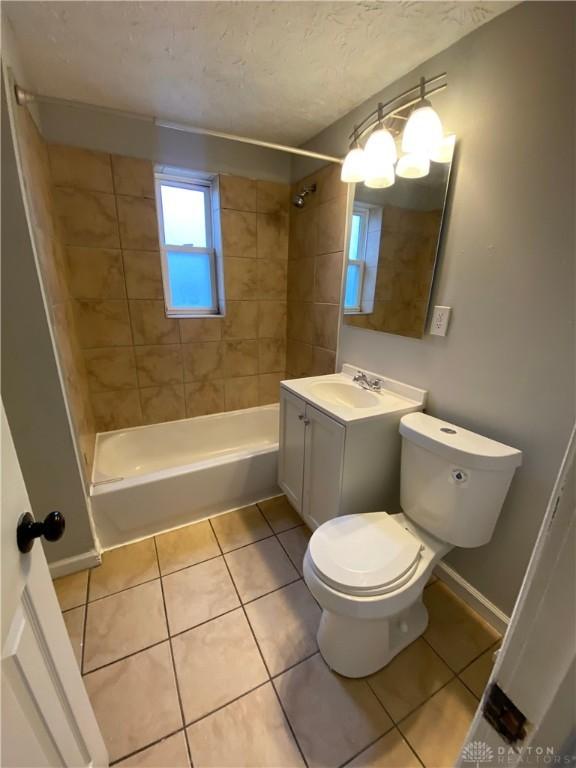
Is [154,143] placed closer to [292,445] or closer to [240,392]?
[240,392]

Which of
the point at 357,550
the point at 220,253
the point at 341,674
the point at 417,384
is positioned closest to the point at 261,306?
the point at 220,253

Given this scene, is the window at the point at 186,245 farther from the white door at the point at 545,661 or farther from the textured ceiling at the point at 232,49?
the white door at the point at 545,661

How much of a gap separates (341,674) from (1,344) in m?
1.69

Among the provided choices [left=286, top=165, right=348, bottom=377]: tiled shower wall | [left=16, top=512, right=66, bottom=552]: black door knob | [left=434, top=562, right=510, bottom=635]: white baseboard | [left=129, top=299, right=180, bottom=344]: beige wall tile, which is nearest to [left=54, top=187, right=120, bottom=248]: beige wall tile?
[left=129, top=299, right=180, bottom=344]: beige wall tile

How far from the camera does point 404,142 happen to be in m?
1.19

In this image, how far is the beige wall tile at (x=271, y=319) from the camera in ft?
8.00

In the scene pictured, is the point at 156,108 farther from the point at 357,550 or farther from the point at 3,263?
the point at 357,550

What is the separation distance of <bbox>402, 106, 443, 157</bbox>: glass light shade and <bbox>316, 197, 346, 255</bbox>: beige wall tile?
63cm

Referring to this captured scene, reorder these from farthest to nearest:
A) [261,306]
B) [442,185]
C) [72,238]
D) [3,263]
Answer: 1. [261,306]
2. [72,238]
3. [442,185]
4. [3,263]

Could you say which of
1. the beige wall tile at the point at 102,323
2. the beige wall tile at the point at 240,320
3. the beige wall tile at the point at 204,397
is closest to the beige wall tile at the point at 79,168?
the beige wall tile at the point at 102,323

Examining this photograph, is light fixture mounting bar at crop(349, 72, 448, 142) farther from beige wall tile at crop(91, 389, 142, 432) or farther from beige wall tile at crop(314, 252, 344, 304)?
beige wall tile at crop(91, 389, 142, 432)

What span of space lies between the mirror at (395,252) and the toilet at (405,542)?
565 mm

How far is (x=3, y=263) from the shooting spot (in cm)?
110

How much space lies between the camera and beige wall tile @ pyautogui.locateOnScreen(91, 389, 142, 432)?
6.97ft
